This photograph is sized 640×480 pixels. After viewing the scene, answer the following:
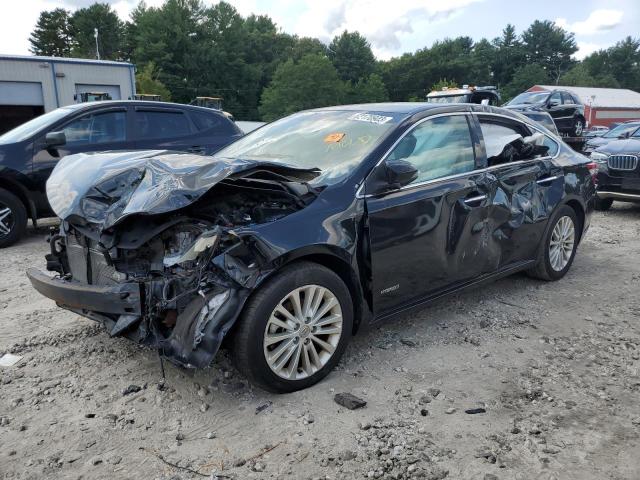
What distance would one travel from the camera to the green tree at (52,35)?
264ft

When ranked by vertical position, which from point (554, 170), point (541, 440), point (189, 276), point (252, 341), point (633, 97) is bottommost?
point (541, 440)

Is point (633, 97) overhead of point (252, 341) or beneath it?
overhead

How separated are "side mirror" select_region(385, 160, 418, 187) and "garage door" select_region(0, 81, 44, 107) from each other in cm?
2081

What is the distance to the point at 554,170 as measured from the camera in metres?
5.18

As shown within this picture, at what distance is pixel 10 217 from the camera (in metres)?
6.81

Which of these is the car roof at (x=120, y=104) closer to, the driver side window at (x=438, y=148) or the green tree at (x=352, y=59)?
the driver side window at (x=438, y=148)

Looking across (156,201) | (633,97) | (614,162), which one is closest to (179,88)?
(633,97)

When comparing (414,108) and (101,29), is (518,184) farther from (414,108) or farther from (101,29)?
(101,29)

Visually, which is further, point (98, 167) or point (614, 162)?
point (614, 162)

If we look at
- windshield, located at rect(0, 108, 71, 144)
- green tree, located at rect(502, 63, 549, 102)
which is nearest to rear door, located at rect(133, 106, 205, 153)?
windshield, located at rect(0, 108, 71, 144)

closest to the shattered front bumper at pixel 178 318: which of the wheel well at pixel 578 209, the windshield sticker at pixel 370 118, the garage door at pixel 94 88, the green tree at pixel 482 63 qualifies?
the windshield sticker at pixel 370 118

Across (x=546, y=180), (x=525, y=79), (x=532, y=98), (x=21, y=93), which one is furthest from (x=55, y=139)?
(x=525, y=79)

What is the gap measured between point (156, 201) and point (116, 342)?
141cm

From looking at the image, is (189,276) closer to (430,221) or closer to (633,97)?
(430,221)
